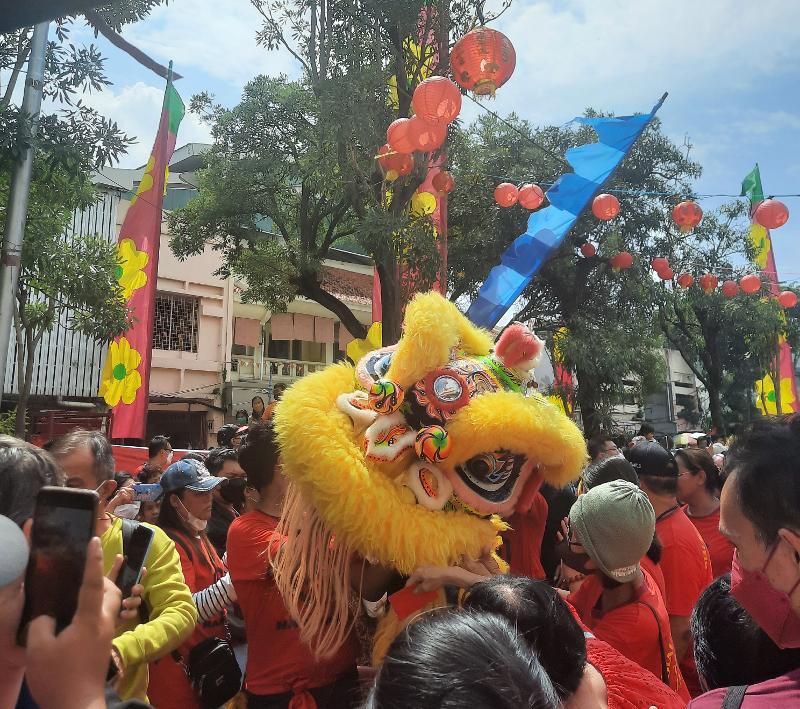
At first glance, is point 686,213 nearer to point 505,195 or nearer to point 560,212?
point 560,212

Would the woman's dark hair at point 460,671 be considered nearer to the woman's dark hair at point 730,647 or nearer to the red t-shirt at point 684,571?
the woman's dark hair at point 730,647

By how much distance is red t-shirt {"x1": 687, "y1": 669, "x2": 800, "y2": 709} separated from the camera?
3.51 feet

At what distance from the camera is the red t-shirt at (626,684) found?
54.2 inches

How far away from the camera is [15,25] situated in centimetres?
188

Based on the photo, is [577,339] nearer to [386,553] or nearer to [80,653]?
[386,553]

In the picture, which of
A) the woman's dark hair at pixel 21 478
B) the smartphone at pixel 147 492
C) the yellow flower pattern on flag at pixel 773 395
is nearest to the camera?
the woman's dark hair at pixel 21 478

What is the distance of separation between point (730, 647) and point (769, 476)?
0.59 m

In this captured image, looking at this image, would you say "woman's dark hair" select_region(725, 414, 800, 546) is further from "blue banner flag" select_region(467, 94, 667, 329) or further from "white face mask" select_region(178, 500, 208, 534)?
"blue banner flag" select_region(467, 94, 667, 329)

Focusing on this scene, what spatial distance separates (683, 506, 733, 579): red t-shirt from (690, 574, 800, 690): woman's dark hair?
1437 millimetres

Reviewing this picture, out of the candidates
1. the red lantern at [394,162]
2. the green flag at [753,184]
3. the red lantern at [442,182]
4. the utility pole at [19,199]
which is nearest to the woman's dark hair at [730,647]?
the utility pole at [19,199]

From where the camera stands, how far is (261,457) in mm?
2383

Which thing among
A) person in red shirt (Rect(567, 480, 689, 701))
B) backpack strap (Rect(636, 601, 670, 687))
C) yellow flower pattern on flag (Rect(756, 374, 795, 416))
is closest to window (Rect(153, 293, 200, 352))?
yellow flower pattern on flag (Rect(756, 374, 795, 416))

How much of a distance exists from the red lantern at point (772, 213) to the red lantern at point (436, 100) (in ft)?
18.8

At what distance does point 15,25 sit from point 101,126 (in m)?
3.07
